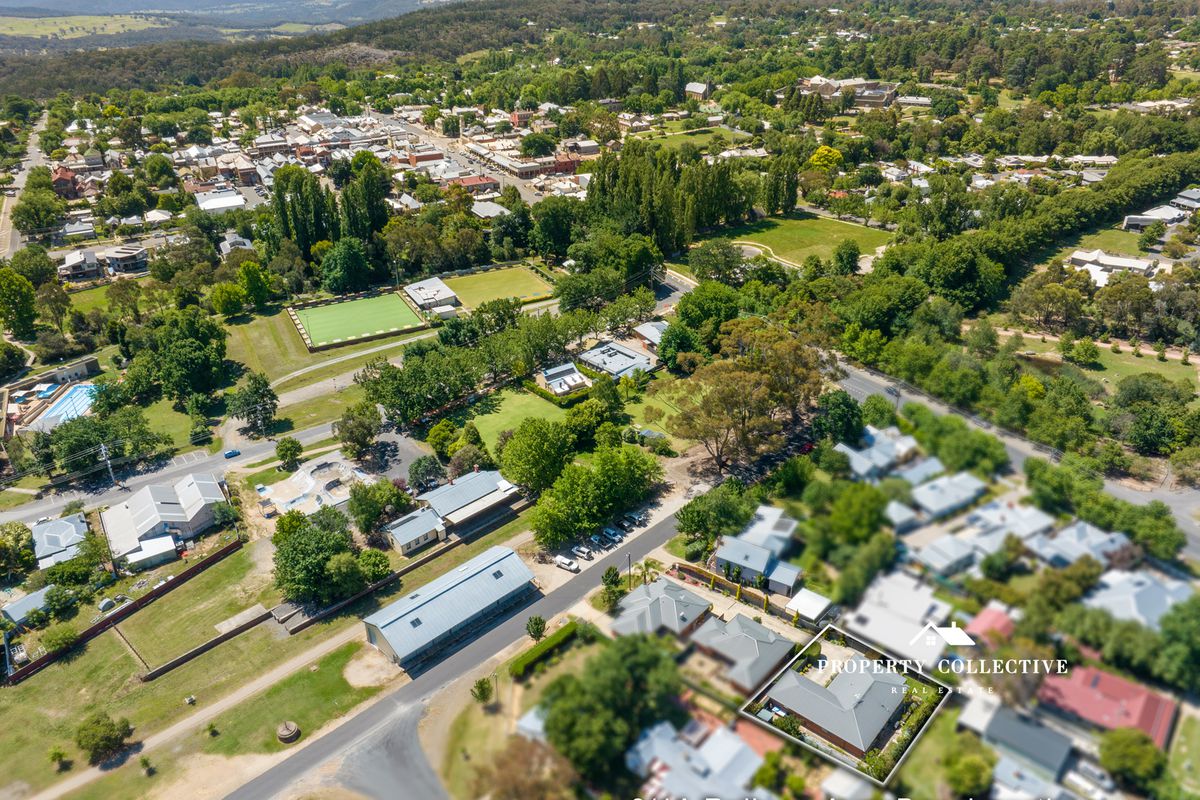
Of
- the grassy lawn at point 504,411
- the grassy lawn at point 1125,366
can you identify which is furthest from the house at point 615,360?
the grassy lawn at point 1125,366

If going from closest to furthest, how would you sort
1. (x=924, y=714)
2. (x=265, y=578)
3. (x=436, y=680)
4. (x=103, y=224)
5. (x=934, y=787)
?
(x=934, y=787) < (x=924, y=714) < (x=436, y=680) < (x=265, y=578) < (x=103, y=224)

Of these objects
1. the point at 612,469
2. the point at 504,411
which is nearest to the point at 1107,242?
the point at 612,469

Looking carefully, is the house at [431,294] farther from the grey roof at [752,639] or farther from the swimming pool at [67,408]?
the grey roof at [752,639]

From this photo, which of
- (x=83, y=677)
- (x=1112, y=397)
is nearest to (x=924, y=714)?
(x=1112, y=397)

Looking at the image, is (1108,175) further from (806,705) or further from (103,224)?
(103,224)

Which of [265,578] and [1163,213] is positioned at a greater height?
[1163,213]
